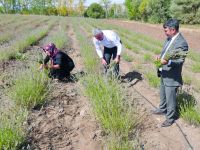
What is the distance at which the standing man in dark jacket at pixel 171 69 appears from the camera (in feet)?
16.9

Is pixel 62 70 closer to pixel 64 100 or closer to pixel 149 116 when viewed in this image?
pixel 64 100

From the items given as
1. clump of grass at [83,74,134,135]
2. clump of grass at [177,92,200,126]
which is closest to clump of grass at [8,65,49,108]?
clump of grass at [83,74,134,135]

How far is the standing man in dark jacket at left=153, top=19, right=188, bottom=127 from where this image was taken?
5.15 m

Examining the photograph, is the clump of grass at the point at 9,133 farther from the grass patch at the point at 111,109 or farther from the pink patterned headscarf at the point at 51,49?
the pink patterned headscarf at the point at 51,49

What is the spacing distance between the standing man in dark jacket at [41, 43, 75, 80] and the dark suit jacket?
293 cm

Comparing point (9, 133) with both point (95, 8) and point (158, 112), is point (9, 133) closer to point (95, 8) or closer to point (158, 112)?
point (158, 112)

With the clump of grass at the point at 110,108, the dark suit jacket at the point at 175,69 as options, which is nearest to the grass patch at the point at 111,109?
the clump of grass at the point at 110,108

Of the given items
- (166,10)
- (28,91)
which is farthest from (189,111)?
(166,10)

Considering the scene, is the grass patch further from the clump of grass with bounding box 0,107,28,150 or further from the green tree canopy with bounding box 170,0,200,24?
the green tree canopy with bounding box 170,0,200,24

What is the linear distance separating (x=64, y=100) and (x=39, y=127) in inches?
58.5

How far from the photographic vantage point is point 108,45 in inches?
309

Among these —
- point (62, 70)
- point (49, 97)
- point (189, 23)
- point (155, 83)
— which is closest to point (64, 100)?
point (49, 97)

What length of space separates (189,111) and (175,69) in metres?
0.67

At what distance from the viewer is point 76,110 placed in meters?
6.29
